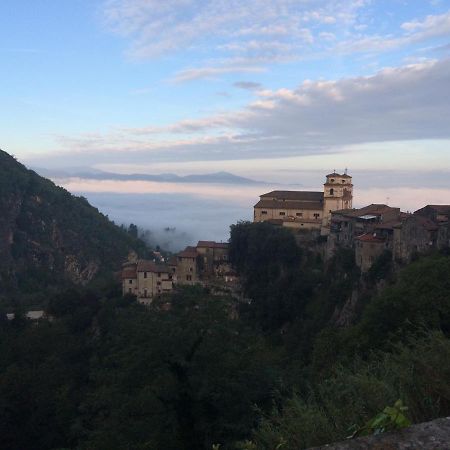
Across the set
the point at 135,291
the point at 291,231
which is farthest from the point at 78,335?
the point at 291,231

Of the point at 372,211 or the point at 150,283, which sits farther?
the point at 150,283

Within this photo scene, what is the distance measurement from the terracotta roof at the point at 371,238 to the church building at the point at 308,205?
10171 millimetres

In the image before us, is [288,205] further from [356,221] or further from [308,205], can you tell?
[356,221]

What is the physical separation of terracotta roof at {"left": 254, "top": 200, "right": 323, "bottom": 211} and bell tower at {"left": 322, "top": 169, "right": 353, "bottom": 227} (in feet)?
2.64

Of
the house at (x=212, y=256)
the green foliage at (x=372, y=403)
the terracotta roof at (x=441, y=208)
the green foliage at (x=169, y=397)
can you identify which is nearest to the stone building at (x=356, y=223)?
the terracotta roof at (x=441, y=208)

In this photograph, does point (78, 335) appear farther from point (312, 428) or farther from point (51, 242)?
point (51, 242)

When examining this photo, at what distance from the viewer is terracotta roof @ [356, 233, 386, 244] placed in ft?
115

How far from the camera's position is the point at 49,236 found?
359 ft

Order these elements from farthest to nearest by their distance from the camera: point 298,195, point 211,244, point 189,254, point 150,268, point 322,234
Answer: point 298,195 → point 211,244 → point 189,254 → point 150,268 → point 322,234

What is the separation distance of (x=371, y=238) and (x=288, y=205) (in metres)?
16.9

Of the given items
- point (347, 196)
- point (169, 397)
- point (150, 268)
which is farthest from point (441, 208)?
point (169, 397)

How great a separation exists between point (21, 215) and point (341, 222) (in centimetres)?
8475

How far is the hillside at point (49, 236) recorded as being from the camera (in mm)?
103688

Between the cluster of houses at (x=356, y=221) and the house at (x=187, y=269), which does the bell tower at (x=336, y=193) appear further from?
the house at (x=187, y=269)
